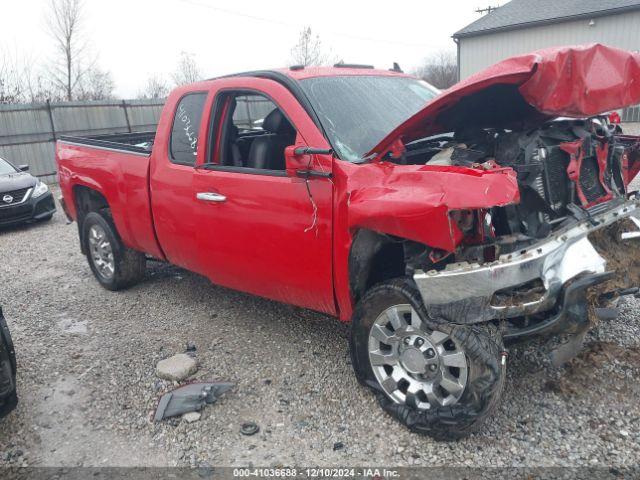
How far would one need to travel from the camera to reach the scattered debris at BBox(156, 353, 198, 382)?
12.2 feet

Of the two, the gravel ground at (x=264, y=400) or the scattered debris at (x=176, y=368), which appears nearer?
the gravel ground at (x=264, y=400)

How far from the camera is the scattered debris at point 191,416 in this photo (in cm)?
325

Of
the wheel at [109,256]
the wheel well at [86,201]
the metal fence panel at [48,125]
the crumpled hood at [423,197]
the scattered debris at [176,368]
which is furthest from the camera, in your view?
the metal fence panel at [48,125]

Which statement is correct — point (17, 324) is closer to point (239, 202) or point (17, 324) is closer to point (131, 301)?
point (131, 301)

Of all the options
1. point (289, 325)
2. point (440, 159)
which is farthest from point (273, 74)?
point (289, 325)

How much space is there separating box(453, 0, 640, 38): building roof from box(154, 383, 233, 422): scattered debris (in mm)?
21927

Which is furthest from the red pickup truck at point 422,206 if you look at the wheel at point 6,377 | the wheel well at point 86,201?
the wheel well at point 86,201

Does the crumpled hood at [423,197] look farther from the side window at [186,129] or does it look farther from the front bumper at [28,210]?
the front bumper at [28,210]

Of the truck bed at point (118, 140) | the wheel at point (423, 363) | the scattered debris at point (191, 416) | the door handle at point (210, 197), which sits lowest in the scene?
the scattered debris at point (191, 416)

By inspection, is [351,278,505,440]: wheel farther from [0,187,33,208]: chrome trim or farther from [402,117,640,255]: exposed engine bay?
[0,187,33,208]: chrome trim

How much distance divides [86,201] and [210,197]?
2535mm

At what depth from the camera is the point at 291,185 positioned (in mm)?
3348

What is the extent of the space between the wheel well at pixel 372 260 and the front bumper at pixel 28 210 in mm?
7911

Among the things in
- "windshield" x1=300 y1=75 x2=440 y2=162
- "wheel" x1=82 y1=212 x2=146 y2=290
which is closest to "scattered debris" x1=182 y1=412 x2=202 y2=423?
"windshield" x1=300 y1=75 x2=440 y2=162
